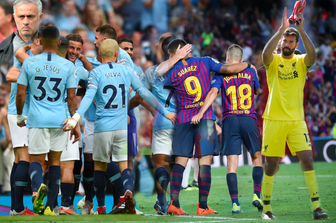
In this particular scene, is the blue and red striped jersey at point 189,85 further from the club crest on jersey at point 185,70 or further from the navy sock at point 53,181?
the navy sock at point 53,181

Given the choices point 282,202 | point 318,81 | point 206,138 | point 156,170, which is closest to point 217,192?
point 282,202

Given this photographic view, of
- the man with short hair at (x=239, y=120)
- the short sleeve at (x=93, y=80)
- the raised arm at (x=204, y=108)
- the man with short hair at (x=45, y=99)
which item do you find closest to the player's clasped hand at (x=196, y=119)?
the raised arm at (x=204, y=108)

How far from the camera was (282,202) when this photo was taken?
567 centimetres

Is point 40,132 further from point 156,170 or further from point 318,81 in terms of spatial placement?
point 318,81

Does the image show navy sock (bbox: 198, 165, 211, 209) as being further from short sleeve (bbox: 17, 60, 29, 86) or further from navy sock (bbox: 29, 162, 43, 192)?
short sleeve (bbox: 17, 60, 29, 86)

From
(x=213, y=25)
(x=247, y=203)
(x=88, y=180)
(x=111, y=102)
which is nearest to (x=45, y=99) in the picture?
(x=111, y=102)

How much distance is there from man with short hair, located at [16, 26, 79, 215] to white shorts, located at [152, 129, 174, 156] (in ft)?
4.54

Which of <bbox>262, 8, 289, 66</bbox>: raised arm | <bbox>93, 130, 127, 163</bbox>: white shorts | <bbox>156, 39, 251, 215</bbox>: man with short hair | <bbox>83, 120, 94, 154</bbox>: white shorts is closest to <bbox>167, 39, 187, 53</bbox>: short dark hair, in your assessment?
<bbox>156, 39, 251, 215</bbox>: man with short hair

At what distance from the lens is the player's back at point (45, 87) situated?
4.15m

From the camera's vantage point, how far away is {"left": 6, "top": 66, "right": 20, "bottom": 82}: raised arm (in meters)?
4.41

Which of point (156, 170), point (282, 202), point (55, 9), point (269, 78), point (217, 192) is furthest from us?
point (55, 9)

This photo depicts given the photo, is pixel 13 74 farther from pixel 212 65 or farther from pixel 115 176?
pixel 212 65

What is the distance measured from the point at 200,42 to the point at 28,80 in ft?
39.2

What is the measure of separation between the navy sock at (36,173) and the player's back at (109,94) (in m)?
0.67
